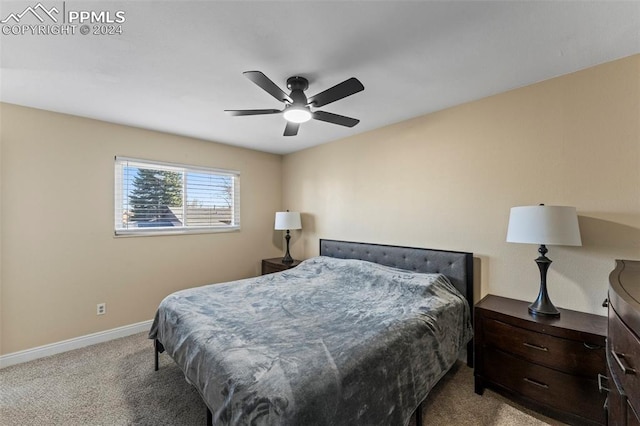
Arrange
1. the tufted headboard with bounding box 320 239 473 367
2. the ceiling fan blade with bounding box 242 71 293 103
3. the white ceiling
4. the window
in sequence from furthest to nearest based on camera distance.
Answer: the window < the tufted headboard with bounding box 320 239 473 367 < the ceiling fan blade with bounding box 242 71 293 103 < the white ceiling

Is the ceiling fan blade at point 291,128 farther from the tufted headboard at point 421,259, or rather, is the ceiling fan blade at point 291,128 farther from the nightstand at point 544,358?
the nightstand at point 544,358

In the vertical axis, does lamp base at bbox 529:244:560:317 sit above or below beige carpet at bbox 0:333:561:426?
above

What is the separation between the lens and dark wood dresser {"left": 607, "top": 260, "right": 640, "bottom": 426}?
83 centimetres

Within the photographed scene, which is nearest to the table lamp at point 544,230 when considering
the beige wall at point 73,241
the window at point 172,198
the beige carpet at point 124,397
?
the beige carpet at point 124,397

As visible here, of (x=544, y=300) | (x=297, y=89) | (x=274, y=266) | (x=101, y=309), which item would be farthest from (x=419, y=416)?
(x=101, y=309)

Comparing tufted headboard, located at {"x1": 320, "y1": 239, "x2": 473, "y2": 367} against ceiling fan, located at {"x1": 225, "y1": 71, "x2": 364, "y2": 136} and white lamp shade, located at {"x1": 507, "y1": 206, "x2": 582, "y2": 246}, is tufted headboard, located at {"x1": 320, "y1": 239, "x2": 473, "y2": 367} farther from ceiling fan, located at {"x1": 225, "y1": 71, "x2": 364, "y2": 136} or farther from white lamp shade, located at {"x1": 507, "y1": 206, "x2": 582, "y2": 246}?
ceiling fan, located at {"x1": 225, "y1": 71, "x2": 364, "y2": 136}

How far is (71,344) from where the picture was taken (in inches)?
109

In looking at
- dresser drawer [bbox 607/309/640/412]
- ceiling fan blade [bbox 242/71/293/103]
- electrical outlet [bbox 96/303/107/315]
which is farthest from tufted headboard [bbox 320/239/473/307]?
electrical outlet [bbox 96/303/107/315]

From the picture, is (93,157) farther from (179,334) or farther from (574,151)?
(574,151)

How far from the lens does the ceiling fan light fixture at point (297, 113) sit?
199 cm

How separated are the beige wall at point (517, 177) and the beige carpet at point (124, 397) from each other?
925mm

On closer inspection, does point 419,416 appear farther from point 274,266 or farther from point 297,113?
point 274,266

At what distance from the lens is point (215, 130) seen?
3367mm

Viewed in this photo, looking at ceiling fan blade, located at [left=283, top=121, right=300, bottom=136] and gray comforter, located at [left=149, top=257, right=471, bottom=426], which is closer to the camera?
gray comforter, located at [left=149, top=257, right=471, bottom=426]
